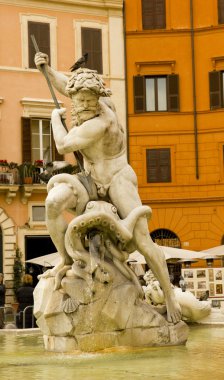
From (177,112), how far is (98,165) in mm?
27869

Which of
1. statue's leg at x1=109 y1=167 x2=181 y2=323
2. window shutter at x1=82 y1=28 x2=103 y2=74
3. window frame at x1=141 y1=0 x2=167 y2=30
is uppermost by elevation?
window frame at x1=141 y1=0 x2=167 y2=30

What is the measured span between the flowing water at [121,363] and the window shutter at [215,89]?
27.3 meters

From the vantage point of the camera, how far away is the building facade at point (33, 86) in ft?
104

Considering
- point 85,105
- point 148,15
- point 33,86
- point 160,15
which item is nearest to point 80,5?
point 148,15

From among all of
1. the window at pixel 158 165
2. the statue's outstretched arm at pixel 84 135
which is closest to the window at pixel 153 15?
the window at pixel 158 165

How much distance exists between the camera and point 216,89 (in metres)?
35.2

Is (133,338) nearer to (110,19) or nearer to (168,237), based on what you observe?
(168,237)

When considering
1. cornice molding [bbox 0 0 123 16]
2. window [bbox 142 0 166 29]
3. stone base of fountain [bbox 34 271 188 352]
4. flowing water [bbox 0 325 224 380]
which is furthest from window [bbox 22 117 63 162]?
stone base of fountain [bbox 34 271 188 352]

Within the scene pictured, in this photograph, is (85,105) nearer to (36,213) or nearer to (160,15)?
(36,213)

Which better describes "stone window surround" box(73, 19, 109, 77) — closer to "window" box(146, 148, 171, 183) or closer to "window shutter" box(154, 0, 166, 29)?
"window shutter" box(154, 0, 166, 29)

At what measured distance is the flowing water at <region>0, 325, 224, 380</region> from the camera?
19.0 feet

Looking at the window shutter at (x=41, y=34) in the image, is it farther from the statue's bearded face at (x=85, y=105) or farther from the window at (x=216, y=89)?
the statue's bearded face at (x=85, y=105)

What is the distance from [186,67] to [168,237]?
7195mm

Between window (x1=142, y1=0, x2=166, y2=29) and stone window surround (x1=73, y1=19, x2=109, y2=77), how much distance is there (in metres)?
1.83
